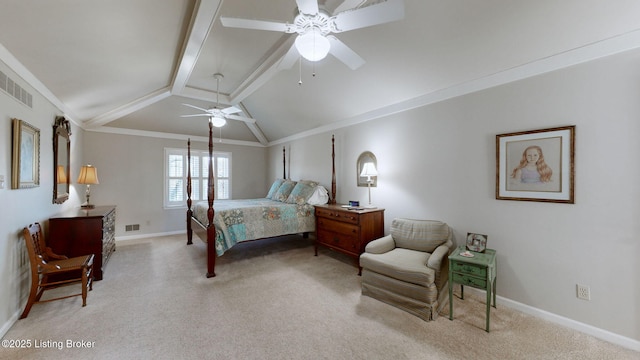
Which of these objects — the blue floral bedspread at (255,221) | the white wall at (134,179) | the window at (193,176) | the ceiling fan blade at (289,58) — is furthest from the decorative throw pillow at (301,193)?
the white wall at (134,179)

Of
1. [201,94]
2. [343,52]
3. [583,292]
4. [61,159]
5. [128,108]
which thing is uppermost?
[201,94]

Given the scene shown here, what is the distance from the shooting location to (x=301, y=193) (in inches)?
182

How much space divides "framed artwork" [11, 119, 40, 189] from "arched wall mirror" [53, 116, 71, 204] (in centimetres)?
64

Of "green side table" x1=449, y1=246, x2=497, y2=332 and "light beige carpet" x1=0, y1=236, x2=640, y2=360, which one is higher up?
"green side table" x1=449, y1=246, x2=497, y2=332

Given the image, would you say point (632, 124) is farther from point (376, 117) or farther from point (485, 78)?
point (376, 117)

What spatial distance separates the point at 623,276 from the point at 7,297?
515 centimetres

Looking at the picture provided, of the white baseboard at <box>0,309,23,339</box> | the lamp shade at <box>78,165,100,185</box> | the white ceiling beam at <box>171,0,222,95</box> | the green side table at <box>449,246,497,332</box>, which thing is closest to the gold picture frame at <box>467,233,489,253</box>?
the green side table at <box>449,246,497,332</box>

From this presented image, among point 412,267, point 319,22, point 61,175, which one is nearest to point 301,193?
point 412,267

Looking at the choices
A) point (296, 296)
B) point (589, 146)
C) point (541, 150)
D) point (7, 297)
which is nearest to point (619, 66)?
point (589, 146)

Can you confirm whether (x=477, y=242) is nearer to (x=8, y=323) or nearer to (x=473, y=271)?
(x=473, y=271)

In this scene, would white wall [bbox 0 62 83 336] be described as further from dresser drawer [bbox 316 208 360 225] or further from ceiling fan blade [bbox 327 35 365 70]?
dresser drawer [bbox 316 208 360 225]

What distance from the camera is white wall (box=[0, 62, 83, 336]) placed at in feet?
6.95

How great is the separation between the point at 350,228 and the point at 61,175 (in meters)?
4.12

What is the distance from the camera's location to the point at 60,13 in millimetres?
1868
